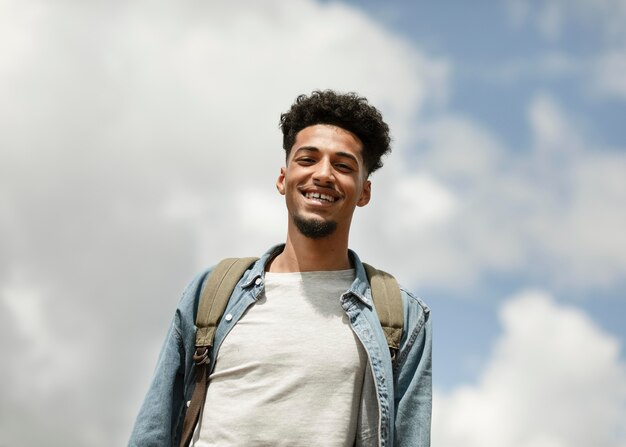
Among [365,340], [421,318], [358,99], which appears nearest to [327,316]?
[365,340]

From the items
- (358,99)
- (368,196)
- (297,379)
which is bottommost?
(297,379)

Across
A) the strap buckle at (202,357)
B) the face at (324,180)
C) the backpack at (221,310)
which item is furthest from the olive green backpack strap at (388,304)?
the strap buckle at (202,357)

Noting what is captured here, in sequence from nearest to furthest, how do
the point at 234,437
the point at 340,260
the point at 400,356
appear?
1. the point at 234,437
2. the point at 400,356
3. the point at 340,260

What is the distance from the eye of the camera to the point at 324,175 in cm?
697

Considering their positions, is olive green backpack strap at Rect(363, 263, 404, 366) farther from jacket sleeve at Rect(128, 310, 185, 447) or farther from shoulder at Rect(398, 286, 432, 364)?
jacket sleeve at Rect(128, 310, 185, 447)

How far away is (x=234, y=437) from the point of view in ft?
20.5

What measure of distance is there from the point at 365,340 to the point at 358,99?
240 centimetres

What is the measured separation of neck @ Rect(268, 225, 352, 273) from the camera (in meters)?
7.13

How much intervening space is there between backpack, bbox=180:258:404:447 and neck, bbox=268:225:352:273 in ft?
1.06

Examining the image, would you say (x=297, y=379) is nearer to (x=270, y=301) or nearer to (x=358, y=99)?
Result: (x=270, y=301)

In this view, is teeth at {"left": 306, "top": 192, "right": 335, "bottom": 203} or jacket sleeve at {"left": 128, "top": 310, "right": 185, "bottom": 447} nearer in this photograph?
jacket sleeve at {"left": 128, "top": 310, "right": 185, "bottom": 447}

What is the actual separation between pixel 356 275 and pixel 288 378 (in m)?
1.25

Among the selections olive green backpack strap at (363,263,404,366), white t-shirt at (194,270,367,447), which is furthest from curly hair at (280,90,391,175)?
white t-shirt at (194,270,367,447)

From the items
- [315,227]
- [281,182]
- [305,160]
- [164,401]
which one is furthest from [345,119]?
[164,401]
